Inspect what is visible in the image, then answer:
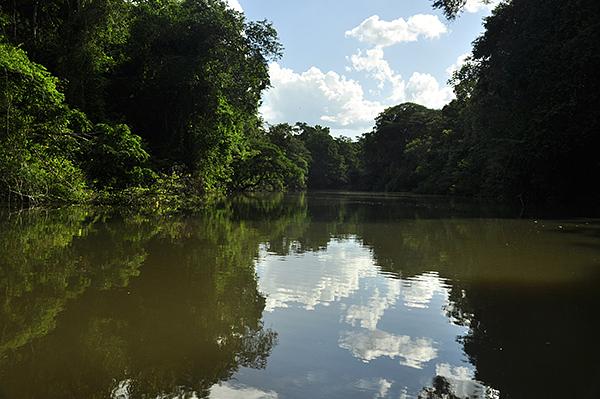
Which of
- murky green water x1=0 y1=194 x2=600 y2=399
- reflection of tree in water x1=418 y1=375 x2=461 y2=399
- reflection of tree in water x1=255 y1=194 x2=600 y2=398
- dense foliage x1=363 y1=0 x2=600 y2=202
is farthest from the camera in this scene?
dense foliage x1=363 y1=0 x2=600 y2=202

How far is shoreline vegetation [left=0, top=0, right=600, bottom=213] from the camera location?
1505cm

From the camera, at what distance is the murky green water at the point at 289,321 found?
121 inches

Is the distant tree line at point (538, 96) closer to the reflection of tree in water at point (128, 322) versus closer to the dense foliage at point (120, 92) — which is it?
the dense foliage at point (120, 92)

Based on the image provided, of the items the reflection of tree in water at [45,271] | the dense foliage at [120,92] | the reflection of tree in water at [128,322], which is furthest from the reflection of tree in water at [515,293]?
the dense foliage at [120,92]

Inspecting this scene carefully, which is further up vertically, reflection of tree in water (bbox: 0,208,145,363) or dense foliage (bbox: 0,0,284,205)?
dense foliage (bbox: 0,0,284,205)

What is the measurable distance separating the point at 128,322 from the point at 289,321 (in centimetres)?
137

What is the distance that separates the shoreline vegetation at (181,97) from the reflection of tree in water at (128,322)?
324 inches

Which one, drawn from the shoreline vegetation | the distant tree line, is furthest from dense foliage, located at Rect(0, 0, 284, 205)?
the distant tree line

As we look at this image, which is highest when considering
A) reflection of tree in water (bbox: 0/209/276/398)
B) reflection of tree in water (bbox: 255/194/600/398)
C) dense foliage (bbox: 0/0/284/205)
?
dense foliage (bbox: 0/0/284/205)

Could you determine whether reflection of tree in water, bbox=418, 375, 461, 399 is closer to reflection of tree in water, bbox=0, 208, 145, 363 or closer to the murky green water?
the murky green water

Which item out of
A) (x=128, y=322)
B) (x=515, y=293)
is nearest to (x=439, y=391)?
(x=128, y=322)

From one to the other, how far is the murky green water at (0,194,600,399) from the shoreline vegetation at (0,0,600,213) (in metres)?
7.21

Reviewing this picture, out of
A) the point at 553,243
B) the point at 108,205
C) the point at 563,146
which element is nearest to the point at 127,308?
the point at 553,243

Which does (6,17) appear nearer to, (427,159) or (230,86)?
(230,86)
